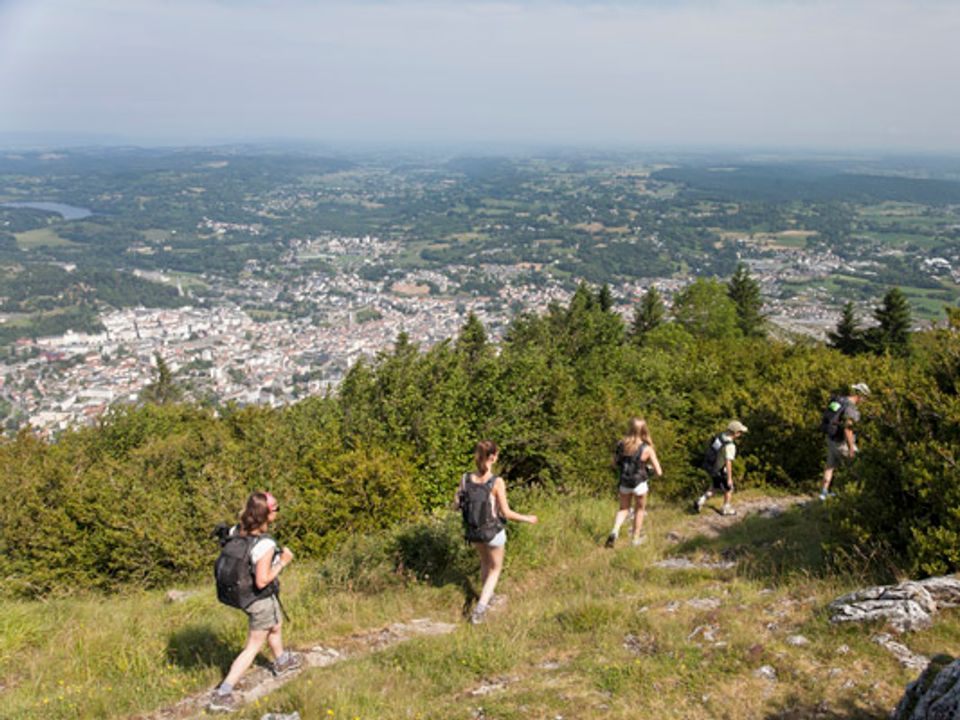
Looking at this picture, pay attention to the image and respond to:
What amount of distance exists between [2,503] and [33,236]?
16327 centimetres

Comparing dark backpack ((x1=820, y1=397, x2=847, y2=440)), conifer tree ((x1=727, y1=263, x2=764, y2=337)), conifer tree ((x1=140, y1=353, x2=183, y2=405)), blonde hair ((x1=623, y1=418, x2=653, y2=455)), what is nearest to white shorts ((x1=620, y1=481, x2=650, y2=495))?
blonde hair ((x1=623, y1=418, x2=653, y2=455))

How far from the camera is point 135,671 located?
4566mm

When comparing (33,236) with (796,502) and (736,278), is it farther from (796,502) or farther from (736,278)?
(796,502)

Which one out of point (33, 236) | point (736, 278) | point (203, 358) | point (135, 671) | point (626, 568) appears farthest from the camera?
point (33, 236)

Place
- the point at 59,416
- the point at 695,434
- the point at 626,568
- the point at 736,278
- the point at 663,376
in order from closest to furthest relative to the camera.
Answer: the point at 626,568, the point at 695,434, the point at 663,376, the point at 736,278, the point at 59,416

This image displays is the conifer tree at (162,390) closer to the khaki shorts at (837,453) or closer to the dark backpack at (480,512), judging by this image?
the dark backpack at (480,512)

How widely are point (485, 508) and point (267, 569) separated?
5.97 ft

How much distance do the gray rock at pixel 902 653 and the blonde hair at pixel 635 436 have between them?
10.6 ft

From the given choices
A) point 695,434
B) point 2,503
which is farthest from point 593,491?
point 2,503

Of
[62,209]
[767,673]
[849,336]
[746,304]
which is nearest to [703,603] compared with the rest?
[767,673]

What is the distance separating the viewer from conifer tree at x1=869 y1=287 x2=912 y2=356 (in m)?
30.4

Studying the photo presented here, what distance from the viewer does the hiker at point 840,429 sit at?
7.79 meters

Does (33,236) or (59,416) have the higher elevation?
(33,236)

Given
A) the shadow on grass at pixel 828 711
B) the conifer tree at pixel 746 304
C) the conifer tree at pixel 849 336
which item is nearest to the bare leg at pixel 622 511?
the shadow on grass at pixel 828 711
